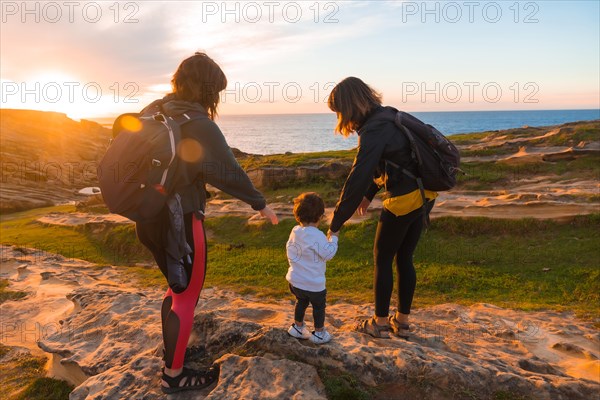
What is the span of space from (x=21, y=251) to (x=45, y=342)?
28.0 feet

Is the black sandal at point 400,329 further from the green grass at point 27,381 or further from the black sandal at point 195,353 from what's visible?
the green grass at point 27,381

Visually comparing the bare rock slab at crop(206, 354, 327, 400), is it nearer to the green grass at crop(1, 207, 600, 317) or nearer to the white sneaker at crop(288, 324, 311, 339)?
the white sneaker at crop(288, 324, 311, 339)

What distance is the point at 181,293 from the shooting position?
3367 mm

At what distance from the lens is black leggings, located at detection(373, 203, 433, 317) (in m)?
4.11

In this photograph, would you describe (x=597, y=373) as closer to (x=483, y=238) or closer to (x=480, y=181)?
(x=483, y=238)

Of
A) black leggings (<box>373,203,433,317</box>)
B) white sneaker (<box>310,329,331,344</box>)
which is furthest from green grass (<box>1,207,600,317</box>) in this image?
white sneaker (<box>310,329,331,344</box>)

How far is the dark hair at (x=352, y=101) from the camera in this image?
3.80 m

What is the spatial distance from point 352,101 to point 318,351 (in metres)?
2.30

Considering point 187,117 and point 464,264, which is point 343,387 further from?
point 464,264

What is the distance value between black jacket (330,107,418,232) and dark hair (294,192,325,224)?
0.59 feet

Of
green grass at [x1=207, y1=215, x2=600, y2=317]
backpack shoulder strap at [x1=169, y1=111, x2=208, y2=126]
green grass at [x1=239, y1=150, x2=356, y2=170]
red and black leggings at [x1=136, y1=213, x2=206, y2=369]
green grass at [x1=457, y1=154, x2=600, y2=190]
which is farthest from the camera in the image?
green grass at [x1=239, y1=150, x2=356, y2=170]

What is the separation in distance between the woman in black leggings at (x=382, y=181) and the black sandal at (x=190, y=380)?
1.68m

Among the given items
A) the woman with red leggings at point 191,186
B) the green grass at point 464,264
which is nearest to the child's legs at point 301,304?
the woman with red leggings at point 191,186

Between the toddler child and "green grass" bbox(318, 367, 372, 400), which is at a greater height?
the toddler child
